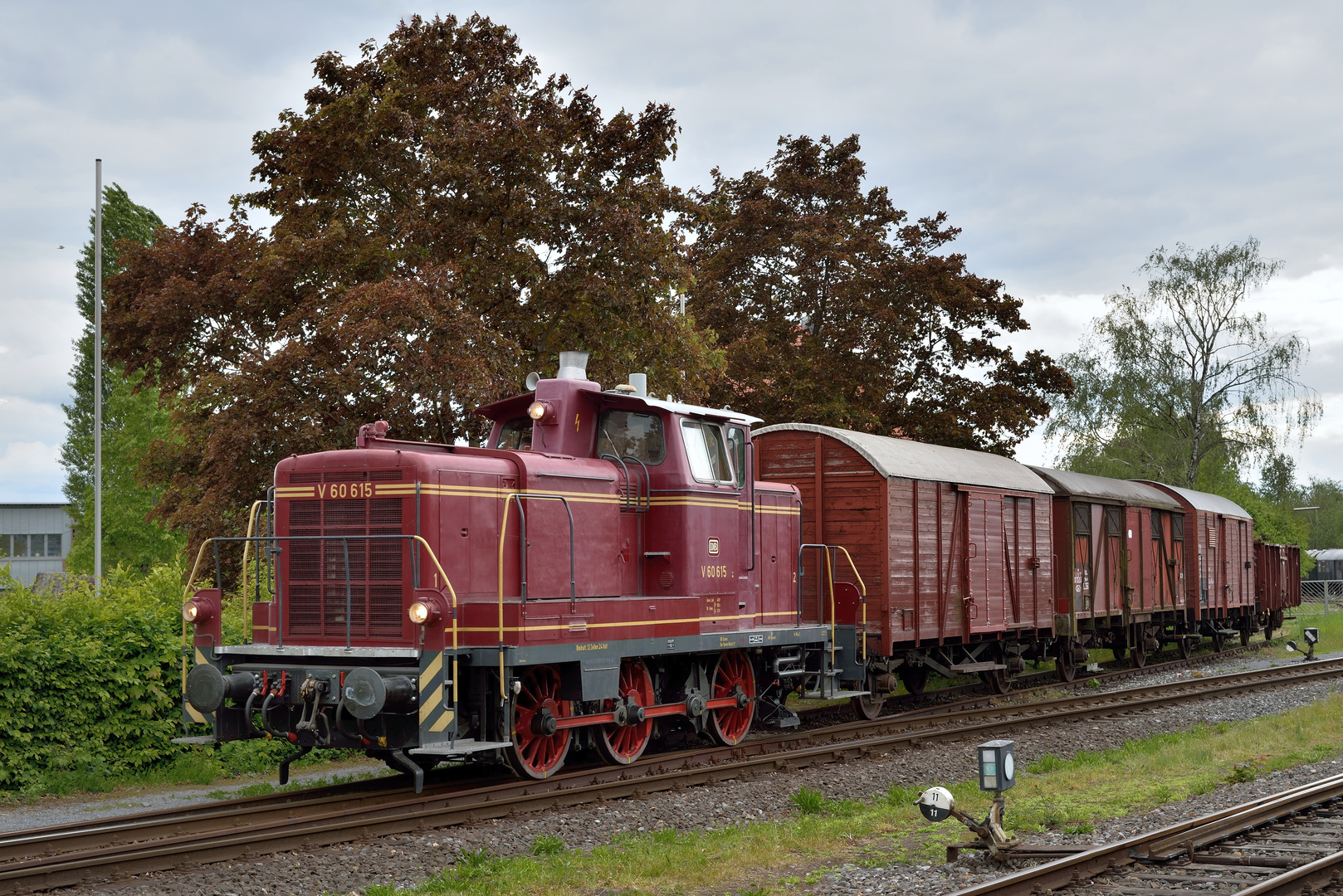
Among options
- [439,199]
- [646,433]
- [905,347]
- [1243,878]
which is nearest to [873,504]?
[646,433]

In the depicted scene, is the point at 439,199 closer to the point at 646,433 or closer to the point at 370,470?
the point at 646,433

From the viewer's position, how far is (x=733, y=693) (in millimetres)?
12922

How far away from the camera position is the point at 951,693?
18.9 meters

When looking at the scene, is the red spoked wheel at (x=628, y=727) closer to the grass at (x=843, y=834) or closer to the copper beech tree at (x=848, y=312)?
the grass at (x=843, y=834)

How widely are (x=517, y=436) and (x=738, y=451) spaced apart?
2.40m

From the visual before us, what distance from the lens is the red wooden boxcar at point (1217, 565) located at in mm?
25875

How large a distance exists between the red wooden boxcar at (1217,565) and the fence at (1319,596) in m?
23.3

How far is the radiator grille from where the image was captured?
31.7 feet

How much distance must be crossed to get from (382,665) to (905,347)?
56.1 feet

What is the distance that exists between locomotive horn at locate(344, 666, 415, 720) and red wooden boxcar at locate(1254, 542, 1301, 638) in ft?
92.3

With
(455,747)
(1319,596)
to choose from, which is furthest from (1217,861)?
(1319,596)

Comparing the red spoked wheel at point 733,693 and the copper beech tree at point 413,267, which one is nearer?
the red spoked wheel at point 733,693

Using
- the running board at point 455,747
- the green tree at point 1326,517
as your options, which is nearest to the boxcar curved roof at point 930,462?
the running board at point 455,747

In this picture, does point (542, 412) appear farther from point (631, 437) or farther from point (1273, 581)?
point (1273, 581)
